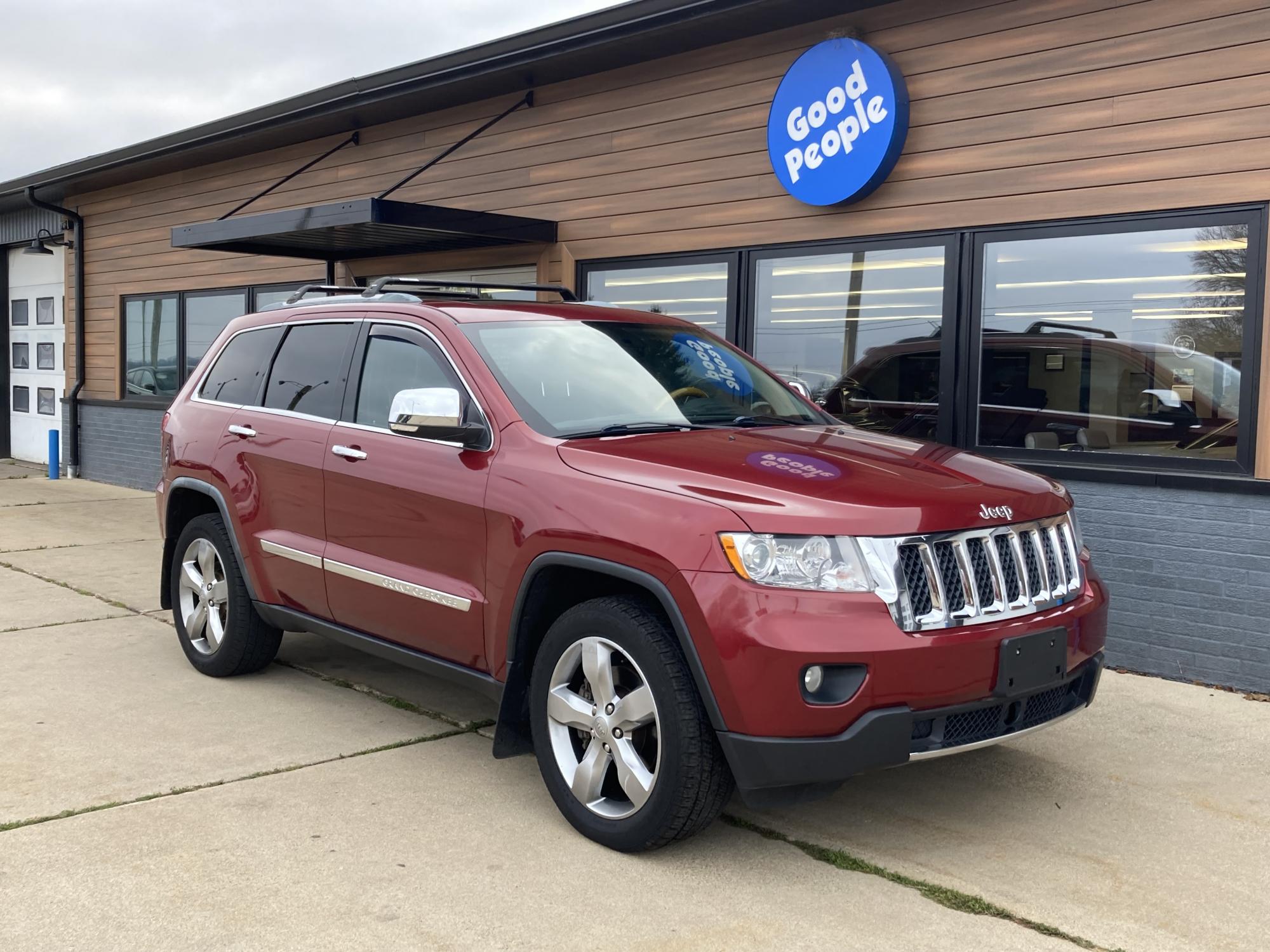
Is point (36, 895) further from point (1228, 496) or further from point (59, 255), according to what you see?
point (59, 255)

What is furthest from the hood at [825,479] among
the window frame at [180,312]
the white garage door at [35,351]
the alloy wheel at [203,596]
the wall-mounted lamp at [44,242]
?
the white garage door at [35,351]

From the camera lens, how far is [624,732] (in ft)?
12.4

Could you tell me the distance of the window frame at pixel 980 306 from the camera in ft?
19.9

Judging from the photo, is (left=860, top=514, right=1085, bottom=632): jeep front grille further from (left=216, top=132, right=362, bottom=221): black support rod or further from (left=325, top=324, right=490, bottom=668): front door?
(left=216, top=132, right=362, bottom=221): black support rod

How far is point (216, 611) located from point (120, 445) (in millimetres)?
10721

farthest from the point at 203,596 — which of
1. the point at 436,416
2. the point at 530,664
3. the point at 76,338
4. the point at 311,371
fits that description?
the point at 76,338

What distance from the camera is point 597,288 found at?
9742 mm

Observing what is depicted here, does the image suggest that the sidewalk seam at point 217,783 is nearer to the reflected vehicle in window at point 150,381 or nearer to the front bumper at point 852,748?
the front bumper at point 852,748

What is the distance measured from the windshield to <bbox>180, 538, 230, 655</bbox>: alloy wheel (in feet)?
6.78

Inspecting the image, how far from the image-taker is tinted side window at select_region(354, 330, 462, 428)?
473cm

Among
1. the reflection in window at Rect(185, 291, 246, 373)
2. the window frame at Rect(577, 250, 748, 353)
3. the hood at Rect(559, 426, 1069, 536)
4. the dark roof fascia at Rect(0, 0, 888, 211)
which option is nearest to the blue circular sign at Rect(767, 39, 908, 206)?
the dark roof fascia at Rect(0, 0, 888, 211)

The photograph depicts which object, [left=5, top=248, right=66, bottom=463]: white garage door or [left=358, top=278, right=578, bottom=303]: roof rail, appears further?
[left=5, top=248, right=66, bottom=463]: white garage door

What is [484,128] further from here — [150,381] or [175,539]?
[150,381]

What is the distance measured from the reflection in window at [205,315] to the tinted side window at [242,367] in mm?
8285
